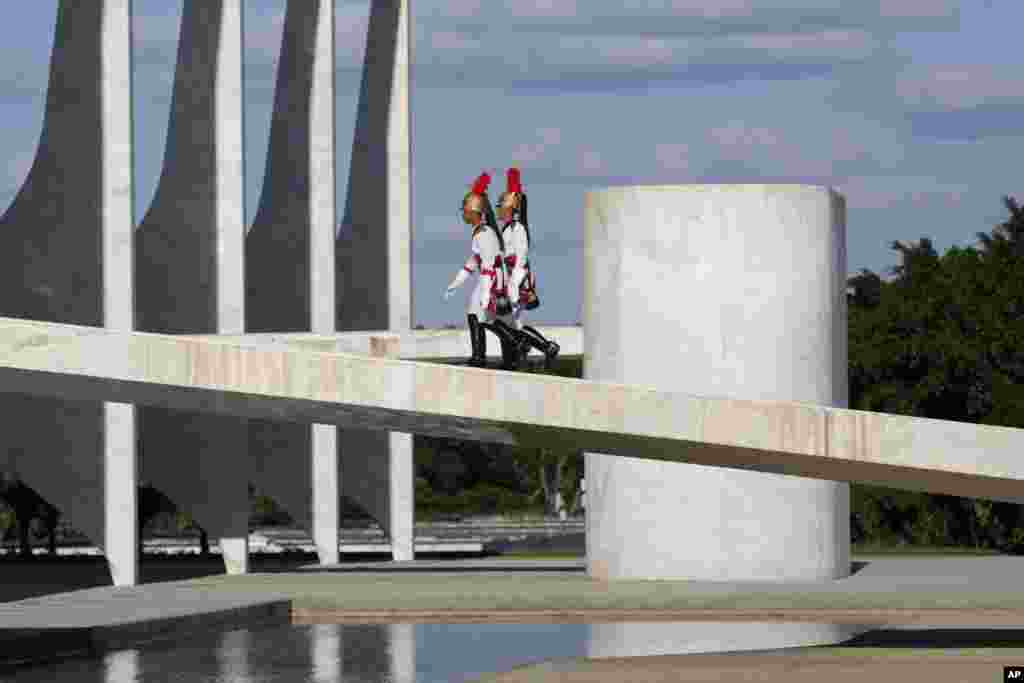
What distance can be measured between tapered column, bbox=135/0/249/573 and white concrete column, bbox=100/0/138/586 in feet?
8.40

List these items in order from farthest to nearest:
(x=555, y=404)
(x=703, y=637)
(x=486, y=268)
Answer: (x=703, y=637) < (x=486, y=268) < (x=555, y=404)

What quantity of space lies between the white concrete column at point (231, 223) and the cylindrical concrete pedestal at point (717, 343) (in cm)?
539

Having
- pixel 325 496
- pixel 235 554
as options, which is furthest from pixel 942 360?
pixel 235 554

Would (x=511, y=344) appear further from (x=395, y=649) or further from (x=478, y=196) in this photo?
(x=395, y=649)

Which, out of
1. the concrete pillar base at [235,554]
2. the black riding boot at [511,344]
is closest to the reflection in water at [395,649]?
the black riding boot at [511,344]

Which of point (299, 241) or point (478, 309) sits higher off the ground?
point (299, 241)

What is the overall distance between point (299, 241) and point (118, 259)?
613 centimetres

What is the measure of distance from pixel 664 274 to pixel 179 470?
751cm

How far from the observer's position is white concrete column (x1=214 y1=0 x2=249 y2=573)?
3244 centimetres

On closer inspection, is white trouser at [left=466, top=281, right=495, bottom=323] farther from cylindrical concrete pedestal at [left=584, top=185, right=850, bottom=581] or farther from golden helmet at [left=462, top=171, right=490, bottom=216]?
cylindrical concrete pedestal at [left=584, top=185, right=850, bottom=581]

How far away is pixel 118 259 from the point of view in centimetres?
2988

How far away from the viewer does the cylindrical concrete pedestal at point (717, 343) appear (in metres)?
28.8

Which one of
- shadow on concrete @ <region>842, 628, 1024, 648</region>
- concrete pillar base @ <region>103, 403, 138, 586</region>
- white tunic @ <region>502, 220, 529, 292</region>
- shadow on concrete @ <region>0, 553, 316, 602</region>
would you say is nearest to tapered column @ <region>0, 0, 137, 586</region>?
concrete pillar base @ <region>103, 403, 138, 586</region>

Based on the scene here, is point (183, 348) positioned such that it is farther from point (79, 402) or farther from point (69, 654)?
point (79, 402)
